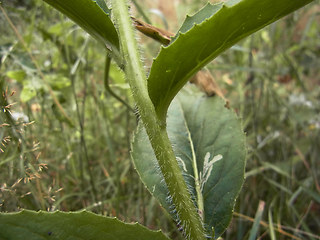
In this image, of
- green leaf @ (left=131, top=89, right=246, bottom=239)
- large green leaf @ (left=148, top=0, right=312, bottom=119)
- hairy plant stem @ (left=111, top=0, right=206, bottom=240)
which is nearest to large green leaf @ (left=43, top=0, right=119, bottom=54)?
hairy plant stem @ (left=111, top=0, right=206, bottom=240)

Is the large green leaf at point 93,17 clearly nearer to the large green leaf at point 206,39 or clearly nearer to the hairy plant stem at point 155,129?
the hairy plant stem at point 155,129

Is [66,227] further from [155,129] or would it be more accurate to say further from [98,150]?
[98,150]

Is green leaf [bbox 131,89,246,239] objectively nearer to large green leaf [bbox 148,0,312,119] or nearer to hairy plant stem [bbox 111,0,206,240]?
hairy plant stem [bbox 111,0,206,240]

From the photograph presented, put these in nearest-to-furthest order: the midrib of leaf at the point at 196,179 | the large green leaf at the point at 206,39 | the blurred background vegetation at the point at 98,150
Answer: the large green leaf at the point at 206,39
the midrib of leaf at the point at 196,179
the blurred background vegetation at the point at 98,150

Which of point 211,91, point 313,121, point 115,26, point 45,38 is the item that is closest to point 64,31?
point 45,38

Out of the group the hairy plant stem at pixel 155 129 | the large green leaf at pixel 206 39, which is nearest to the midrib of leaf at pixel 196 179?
the hairy plant stem at pixel 155 129

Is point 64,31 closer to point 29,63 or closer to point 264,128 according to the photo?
point 29,63
